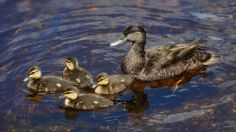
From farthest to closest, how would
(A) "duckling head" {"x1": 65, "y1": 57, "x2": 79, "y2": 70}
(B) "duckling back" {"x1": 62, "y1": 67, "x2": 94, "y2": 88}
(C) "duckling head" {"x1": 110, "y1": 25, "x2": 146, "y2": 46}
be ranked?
(C) "duckling head" {"x1": 110, "y1": 25, "x2": 146, "y2": 46} → (A) "duckling head" {"x1": 65, "y1": 57, "x2": 79, "y2": 70} → (B) "duckling back" {"x1": 62, "y1": 67, "x2": 94, "y2": 88}

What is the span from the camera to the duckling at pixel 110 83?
34.2 feet

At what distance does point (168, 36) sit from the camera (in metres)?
12.8

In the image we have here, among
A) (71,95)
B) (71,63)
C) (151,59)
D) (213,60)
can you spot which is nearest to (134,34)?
(151,59)

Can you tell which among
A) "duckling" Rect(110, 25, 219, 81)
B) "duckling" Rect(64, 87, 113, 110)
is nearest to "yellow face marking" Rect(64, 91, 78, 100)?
"duckling" Rect(64, 87, 113, 110)

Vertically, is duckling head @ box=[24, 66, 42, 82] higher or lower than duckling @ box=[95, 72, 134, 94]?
higher

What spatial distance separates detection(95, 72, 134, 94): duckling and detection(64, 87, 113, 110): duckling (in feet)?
1.10

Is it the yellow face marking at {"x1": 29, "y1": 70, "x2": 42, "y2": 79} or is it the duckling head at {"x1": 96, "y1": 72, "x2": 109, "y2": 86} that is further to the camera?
the yellow face marking at {"x1": 29, "y1": 70, "x2": 42, "y2": 79}

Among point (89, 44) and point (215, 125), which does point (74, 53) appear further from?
point (215, 125)

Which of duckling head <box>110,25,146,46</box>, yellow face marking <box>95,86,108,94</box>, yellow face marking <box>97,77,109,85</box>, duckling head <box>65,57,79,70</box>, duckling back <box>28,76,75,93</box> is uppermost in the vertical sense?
duckling head <box>110,25,146,46</box>

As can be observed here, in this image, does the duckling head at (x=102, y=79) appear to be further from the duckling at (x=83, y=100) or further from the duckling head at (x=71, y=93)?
the duckling head at (x=71, y=93)

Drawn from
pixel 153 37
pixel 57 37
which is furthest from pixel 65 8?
pixel 153 37

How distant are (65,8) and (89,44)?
2.16m

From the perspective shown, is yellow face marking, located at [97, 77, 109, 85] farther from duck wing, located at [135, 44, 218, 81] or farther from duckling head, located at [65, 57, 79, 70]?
duck wing, located at [135, 44, 218, 81]

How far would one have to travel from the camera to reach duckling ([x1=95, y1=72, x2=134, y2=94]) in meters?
10.4
